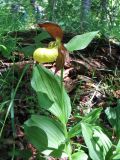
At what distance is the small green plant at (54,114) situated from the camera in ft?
5.81

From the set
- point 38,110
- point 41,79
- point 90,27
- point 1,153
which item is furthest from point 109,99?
point 90,27

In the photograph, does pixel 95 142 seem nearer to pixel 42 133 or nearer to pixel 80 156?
pixel 80 156

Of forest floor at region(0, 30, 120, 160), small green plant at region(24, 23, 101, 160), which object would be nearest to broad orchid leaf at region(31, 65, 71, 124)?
small green plant at region(24, 23, 101, 160)

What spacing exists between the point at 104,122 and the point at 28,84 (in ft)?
1.71

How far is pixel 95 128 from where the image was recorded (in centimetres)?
182

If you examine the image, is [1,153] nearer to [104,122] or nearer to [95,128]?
[95,128]

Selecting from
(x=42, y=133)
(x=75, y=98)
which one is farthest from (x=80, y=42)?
(x=75, y=98)

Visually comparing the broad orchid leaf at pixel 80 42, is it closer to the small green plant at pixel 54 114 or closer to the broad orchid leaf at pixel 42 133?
the small green plant at pixel 54 114

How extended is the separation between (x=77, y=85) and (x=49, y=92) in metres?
0.55

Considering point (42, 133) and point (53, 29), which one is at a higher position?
point (53, 29)

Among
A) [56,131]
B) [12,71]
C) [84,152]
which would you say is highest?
[12,71]

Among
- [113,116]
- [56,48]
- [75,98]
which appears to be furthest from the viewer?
[75,98]

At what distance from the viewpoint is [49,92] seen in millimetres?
1862

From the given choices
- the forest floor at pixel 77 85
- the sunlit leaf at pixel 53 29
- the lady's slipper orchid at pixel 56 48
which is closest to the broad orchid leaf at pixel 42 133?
the forest floor at pixel 77 85
